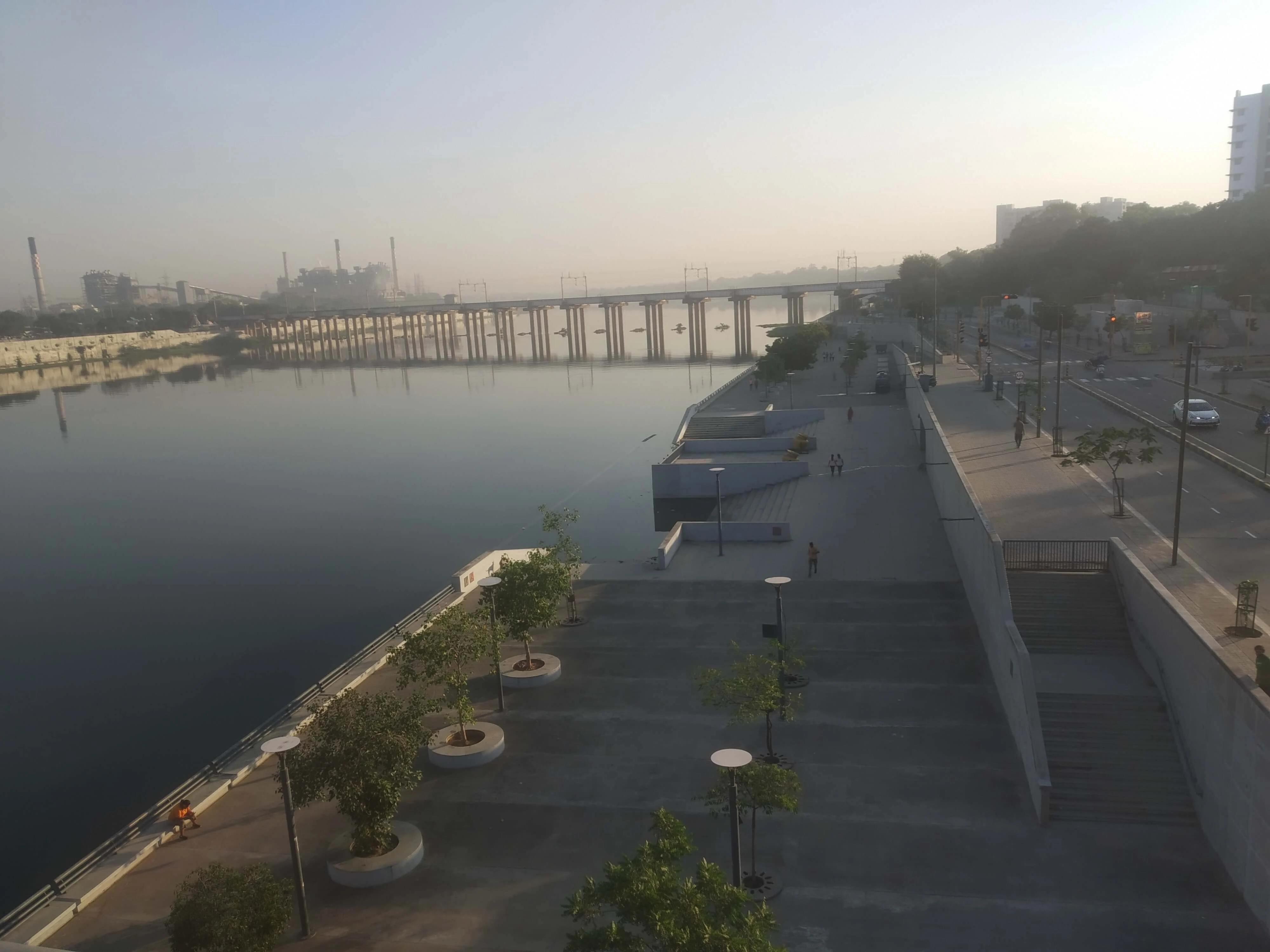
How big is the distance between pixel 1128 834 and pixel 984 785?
1555 mm

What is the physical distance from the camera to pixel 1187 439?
81.1ft

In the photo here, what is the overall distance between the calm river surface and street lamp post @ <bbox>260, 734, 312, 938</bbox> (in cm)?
745

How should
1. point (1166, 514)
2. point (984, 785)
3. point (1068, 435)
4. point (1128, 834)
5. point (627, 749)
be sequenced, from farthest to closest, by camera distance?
point (1068, 435)
point (1166, 514)
point (627, 749)
point (984, 785)
point (1128, 834)

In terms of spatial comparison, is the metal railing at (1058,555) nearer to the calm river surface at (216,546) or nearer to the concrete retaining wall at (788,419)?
the calm river surface at (216,546)

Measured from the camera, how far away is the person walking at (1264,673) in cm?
824

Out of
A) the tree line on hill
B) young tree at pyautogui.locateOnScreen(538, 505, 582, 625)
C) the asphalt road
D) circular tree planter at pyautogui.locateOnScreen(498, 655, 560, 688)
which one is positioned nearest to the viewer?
circular tree planter at pyautogui.locateOnScreen(498, 655, 560, 688)

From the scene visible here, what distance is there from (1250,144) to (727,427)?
90.9 meters

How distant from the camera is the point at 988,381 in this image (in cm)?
3728

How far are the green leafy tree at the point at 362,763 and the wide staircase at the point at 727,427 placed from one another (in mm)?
31599

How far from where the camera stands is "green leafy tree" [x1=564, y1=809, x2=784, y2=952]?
218 inches

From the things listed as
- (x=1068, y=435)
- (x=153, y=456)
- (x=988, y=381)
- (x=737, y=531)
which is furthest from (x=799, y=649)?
(x=153, y=456)

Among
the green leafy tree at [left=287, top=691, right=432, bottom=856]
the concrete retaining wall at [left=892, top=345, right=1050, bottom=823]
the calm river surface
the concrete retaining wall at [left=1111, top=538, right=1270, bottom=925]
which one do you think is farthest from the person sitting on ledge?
the concrete retaining wall at [left=1111, top=538, right=1270, bottom=925]

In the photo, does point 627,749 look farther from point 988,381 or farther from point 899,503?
point 988,381

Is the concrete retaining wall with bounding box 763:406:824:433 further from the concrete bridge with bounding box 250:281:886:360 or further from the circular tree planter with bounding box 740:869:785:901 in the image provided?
the concrete bridge with bounding box 250:281:886:360
